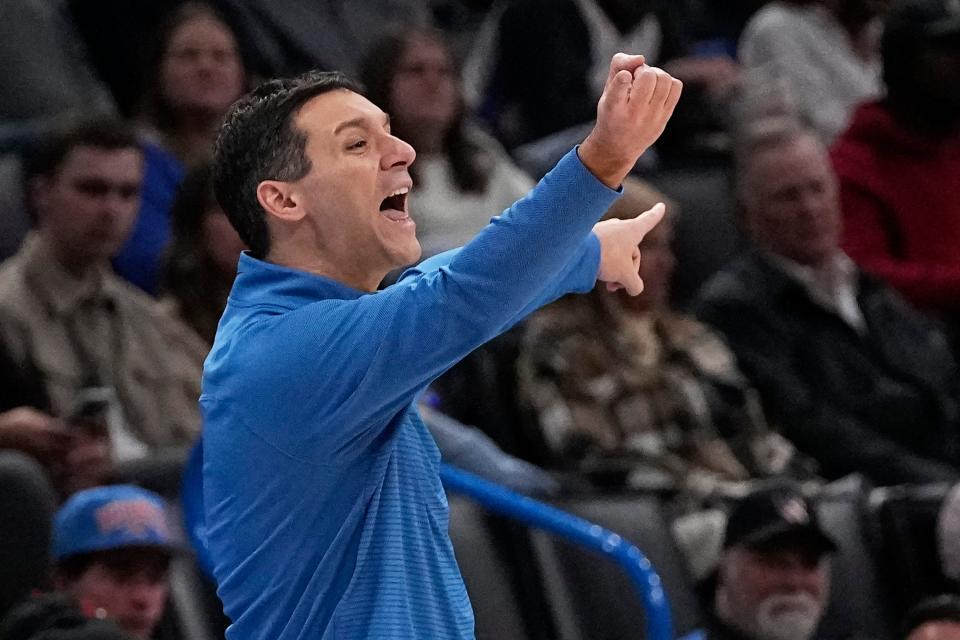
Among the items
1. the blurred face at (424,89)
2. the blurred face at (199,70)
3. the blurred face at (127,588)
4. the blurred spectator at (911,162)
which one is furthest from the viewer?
the blurred spectator at (911,162)

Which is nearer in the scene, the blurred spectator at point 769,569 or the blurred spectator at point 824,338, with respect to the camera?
the blurred spectator at point 769,569

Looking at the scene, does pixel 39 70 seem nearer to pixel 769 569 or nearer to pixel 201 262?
pixel 201 262

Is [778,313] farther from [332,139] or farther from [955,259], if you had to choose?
[332,139]

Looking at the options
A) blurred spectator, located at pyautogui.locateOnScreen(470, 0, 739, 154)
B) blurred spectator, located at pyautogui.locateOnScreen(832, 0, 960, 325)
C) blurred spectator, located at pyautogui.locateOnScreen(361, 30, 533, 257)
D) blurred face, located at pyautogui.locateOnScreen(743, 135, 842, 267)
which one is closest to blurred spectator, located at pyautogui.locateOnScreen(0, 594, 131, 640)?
blurred spectator, located at pyautogui.locateOnScreen(361, 30, 533, 257)

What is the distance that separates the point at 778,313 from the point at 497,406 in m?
0.86

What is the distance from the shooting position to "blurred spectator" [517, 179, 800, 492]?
166 inches

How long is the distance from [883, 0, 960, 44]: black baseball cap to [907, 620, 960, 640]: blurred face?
225 centimetres

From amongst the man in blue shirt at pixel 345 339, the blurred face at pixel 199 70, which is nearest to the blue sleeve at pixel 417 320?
the man in blue shirt at pixel 345 339

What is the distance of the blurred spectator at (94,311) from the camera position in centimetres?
376

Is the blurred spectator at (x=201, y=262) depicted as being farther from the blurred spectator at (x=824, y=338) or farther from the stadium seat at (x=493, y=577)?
the blurred spectator at (x=824, y=338)

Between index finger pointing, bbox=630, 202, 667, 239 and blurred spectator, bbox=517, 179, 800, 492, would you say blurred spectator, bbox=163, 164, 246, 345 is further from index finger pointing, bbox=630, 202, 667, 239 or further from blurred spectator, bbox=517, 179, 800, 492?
index finger pointing, bbox=630, 202, 667, 239

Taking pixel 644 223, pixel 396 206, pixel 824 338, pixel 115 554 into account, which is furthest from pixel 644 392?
pixel 396 206

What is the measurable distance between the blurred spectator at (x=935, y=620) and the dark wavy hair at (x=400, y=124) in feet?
6.08

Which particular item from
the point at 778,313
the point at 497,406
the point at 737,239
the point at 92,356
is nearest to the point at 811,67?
the point at 737,239
